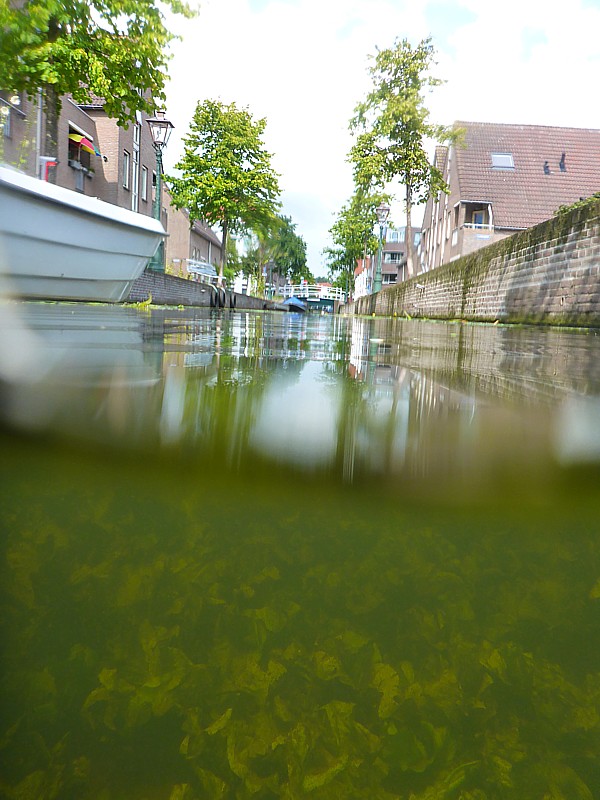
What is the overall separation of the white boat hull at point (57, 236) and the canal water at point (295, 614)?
1.16m

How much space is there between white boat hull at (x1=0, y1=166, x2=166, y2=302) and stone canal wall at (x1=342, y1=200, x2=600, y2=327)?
165 inches

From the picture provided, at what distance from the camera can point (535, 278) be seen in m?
6.23

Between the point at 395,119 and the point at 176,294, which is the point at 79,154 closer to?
the point at 395,119

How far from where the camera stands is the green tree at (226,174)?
3.90ft

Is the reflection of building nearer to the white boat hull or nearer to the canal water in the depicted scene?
the white boat hull

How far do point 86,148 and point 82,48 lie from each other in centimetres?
22

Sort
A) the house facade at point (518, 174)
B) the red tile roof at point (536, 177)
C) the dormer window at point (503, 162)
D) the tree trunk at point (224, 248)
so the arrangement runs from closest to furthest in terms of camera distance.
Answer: the tree trunk at point (224, 248), the house facade at point (518, 174), the red tile roof at point (536, 177), the dormer window at point (503, 162)

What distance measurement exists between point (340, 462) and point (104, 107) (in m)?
0.97

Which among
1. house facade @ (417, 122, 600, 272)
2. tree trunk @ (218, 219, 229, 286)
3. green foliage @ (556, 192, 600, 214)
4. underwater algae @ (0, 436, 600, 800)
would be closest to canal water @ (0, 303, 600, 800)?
underwater algae @ (0, 436, 600, 800)

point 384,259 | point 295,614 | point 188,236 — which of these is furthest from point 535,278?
point 295,614

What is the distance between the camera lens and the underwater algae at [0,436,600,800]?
0.26 m

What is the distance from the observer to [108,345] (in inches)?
57.0

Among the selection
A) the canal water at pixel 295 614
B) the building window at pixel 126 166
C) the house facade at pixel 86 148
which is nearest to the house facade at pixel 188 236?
the house facade at pixel 86 148

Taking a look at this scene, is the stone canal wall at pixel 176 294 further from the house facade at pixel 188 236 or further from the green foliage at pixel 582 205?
the green foliage at pixel 582 205
